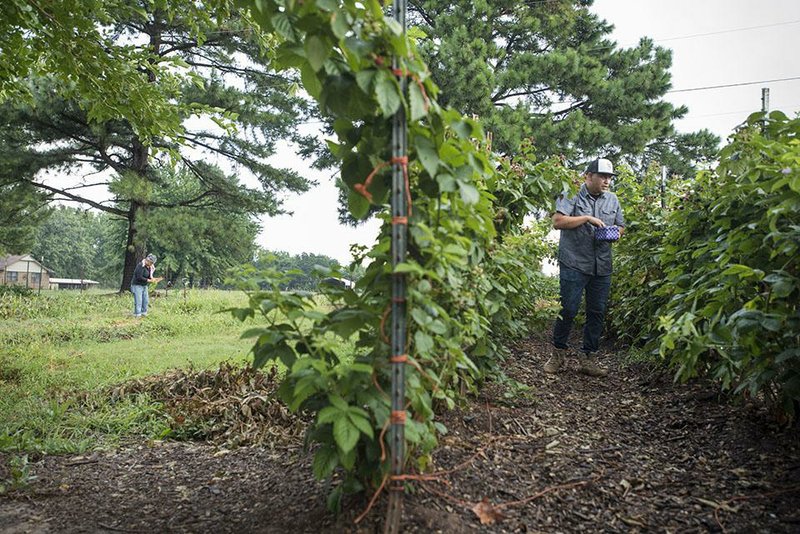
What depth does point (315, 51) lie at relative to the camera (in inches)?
61.7

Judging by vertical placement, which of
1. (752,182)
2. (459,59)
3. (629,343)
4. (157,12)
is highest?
(157,12)

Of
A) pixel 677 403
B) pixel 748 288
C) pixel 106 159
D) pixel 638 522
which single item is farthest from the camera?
pixel 106 159

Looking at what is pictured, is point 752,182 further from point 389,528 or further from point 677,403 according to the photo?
point 389,528

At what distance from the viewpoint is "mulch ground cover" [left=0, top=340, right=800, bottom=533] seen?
1998 mm

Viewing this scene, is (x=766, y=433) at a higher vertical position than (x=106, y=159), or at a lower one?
lower

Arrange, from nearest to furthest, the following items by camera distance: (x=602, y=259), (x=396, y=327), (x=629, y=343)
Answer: (x=396, y=327)
(x=602, y=259)
(x=629, y=343)

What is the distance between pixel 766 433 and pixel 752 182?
1204 millimetres

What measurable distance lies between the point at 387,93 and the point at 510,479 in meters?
1.69

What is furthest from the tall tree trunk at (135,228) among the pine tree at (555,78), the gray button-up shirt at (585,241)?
the gray button-up shirt at (585,241)

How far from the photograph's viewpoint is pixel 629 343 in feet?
16.6

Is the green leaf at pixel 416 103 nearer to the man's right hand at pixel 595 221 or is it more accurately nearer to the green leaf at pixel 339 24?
the green leaf at pixel 339 24

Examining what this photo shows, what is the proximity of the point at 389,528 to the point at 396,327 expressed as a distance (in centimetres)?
65

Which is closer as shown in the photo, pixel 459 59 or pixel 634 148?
pixel 459 59

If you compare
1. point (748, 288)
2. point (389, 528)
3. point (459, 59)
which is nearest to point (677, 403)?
point (748, 288)
